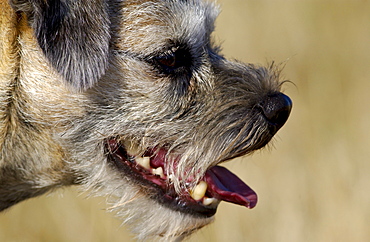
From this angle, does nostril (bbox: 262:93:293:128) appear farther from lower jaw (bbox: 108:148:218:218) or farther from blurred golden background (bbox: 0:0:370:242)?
blurred golden background (bbox: 0:0:370:242)

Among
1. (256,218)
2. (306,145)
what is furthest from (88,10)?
(306,145)

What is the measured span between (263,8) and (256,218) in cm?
294

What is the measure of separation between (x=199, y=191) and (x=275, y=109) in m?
0.59

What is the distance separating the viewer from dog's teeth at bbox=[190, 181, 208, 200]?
3389 millimetres

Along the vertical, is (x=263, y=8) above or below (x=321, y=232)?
above

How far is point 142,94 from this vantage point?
10.7ft

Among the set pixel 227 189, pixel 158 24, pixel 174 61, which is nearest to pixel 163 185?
pixel 227 189

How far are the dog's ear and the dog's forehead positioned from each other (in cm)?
24

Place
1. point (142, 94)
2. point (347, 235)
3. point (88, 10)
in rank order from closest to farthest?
point (88, 10)
point (142, 94)
point (347, 235)

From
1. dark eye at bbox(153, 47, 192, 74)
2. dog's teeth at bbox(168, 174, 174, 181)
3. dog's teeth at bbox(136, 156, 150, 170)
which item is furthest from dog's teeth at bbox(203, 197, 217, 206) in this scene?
dark eye at bbox(153, 47, 192, 74)

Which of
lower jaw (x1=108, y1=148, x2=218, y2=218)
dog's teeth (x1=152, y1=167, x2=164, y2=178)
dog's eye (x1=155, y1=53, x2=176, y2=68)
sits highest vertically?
dog's eye (x1=155, y1=53, x2=176, y2=68)

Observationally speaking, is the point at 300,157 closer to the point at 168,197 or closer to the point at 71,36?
the point at 168,197

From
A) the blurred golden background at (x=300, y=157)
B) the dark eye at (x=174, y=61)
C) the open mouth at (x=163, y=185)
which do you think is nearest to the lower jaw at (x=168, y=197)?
the open mouth at (x=163, y=185)

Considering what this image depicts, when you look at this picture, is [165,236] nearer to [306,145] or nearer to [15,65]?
[15,65]
